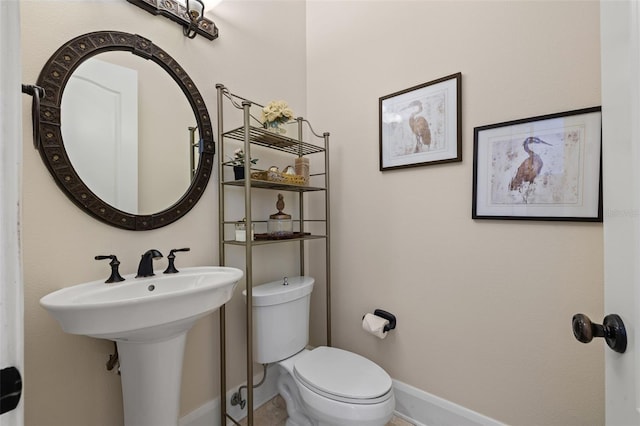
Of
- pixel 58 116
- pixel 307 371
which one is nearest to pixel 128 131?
pixel 58 116

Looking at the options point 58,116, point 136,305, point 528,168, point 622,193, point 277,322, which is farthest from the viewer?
point 277,322

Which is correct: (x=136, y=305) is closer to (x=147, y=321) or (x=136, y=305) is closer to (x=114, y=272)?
(x=147, y=321)

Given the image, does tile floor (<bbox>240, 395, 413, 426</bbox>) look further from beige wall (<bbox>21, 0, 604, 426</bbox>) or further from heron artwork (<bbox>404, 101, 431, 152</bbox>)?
heron artwork (<bbox>404, 101, 431, 152</bbox>)

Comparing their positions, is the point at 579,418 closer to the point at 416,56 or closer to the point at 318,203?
the point at 318,203

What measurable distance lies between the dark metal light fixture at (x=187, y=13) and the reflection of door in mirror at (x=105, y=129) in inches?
11.6

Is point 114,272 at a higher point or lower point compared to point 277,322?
higher

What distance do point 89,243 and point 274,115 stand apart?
3.13 feet

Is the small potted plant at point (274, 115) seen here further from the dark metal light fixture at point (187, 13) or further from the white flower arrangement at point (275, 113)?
the dark metal light fixture at point (187, 13)

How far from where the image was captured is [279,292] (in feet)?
4.73

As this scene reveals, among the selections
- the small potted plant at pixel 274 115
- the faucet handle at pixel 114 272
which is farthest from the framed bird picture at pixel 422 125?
the faucet handle at pixel 114 272

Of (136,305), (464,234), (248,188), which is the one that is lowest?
(136,305)

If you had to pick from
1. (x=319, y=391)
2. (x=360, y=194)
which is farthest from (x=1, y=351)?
(x=360, y=194)

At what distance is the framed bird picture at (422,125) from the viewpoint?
1373 millimetres

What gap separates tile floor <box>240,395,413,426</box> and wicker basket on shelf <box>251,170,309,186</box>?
4.29 feet
